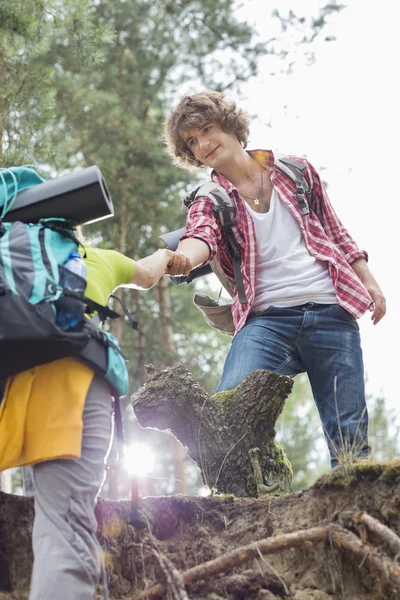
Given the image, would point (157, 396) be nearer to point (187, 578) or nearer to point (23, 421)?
point (187, 578)

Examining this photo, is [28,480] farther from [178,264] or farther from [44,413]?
[178,264]

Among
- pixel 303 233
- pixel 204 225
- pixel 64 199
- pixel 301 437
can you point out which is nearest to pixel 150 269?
pixel 64 199

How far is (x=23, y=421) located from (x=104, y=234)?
10.6 metres

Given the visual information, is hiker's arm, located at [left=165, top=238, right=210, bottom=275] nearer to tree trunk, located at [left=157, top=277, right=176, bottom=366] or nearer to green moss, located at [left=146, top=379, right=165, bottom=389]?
green moss, located at [left=146, top=379, right=165, bottom=389]

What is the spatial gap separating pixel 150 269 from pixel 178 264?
43cm

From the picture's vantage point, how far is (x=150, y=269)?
2977 millimetres

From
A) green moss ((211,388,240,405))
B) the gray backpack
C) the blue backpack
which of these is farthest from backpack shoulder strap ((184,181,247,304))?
the blue backpack

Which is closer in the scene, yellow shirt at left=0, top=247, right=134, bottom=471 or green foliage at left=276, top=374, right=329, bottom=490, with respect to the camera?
yellow shirt at left=0, top=247, right=134, bottom=471

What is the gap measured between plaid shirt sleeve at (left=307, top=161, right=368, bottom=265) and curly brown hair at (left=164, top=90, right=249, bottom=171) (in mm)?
546

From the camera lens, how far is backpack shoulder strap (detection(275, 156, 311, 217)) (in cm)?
409

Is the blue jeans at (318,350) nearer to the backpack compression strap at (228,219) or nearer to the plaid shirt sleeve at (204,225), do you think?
the backpack compression strap at (228,219)

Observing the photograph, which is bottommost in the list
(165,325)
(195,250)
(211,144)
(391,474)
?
(391,474)

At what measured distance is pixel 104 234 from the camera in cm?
1270

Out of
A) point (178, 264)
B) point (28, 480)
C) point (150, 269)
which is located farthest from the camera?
point (178, 264)
